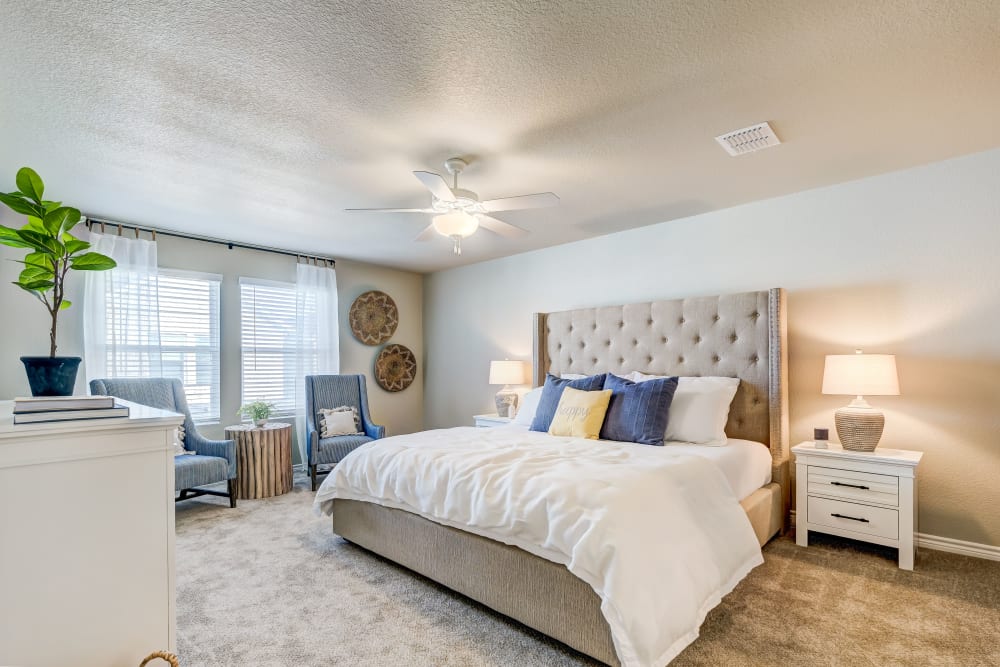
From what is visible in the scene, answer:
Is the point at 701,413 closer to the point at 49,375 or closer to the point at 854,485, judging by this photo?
the point at 854,485

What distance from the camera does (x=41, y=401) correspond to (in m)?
1.30

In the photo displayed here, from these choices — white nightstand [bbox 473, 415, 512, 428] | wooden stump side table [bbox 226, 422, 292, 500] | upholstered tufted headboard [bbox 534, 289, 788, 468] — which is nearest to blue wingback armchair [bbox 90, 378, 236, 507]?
wooden stump side table [bbox 226, 422, 292, 500]

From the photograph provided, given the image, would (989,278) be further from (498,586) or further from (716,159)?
(498,586)

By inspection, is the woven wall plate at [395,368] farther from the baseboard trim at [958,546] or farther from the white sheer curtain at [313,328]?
the baseboard trim at [958,546]

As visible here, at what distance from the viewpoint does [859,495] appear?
297cm

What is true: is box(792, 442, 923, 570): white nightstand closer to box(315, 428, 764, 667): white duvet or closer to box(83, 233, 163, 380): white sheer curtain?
box(315, 428, 764, 667): white duvet

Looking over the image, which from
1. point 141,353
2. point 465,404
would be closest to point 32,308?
point 141,353

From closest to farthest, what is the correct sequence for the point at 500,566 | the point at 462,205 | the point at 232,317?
the point at 500,566 → the point at 462,205 → the point at 232,317

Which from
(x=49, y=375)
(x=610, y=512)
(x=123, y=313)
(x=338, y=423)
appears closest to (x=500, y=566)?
(x=610, y=512)

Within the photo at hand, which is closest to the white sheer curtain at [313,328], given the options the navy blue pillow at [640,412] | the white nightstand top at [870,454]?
the navy blue pillow at [640,412]

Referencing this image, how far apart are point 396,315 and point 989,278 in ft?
18.0

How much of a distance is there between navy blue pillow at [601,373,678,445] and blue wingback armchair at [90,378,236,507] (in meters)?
3.05

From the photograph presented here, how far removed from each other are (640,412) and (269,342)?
3991 mm

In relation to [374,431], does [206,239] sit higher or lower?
higher
